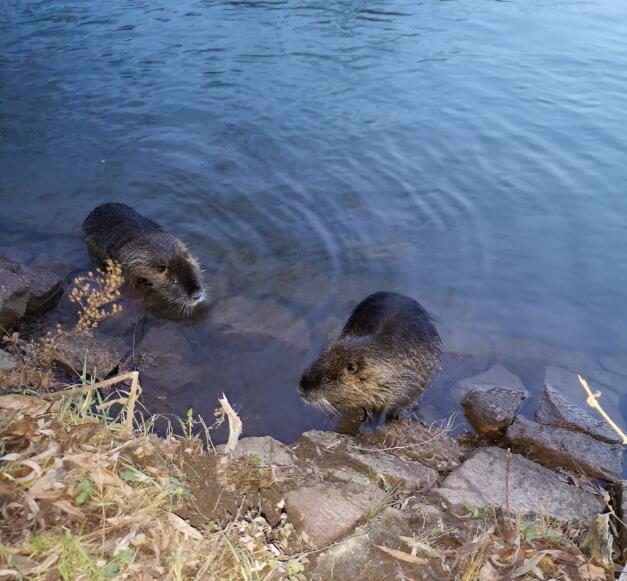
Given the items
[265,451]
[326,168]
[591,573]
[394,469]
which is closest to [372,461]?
[394,469]

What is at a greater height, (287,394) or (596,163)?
(596,163)

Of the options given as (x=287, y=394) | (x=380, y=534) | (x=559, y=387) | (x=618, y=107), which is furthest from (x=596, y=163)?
(x=380, y=534)

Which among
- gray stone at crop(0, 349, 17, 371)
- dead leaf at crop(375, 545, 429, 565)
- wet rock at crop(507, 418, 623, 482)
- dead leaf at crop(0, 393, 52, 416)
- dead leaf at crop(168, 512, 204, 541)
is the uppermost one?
dead leaf at crop(0, 393, 52, 416)

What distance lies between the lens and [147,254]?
5.84 metres

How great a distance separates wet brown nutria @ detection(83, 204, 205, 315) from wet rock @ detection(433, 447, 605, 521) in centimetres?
301

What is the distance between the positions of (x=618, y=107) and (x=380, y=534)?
897cm

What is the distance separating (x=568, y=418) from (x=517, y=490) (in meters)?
1.17

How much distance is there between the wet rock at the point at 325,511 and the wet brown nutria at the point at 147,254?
10.2 ft

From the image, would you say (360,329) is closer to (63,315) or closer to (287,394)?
(287,394)

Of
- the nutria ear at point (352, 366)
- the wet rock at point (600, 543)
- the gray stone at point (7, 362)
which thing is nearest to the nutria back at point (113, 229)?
the gray stone at point (7, 362)

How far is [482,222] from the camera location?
7074 millimetres

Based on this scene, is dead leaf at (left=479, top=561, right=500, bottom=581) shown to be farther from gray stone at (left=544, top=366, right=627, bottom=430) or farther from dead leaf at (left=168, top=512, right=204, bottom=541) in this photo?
gray stone at (left=544, top=366, right=627, bottom=430)

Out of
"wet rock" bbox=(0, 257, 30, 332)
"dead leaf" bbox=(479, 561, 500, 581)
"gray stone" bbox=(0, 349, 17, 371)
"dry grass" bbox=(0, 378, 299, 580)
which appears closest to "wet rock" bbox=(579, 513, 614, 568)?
"dead leaf" bbox=(479, 561, 500, 581)

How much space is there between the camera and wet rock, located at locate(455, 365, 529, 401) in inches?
190
